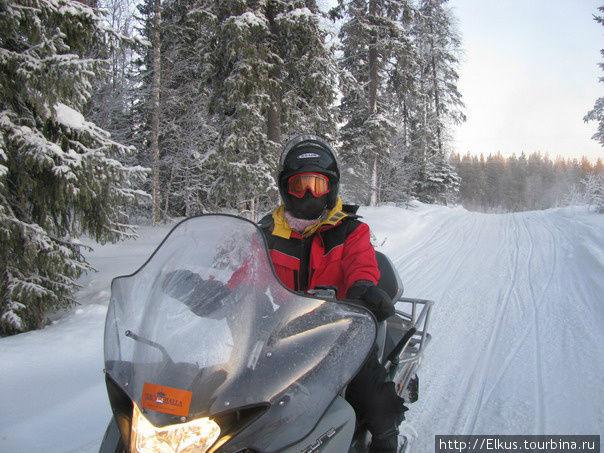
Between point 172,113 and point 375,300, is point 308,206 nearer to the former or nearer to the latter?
point 375,300

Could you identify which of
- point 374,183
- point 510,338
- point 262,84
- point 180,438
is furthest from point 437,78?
point 180,438

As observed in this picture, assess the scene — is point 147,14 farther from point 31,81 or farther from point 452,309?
point 452,309

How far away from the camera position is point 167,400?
133 cm

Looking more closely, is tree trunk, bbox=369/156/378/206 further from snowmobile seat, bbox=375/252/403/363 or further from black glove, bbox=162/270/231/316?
black glove, bbox=162/270/231/316

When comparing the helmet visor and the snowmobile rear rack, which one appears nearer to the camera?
the snowmobile rear rack

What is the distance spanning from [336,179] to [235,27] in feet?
24.2

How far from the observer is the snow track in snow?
3107mm

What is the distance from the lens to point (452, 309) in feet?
18.3

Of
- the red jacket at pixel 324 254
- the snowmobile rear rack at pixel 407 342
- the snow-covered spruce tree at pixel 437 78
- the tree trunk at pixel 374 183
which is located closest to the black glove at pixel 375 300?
the red jacket at pixel 324 254

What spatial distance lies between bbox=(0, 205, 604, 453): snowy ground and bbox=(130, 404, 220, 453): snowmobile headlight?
1761mm

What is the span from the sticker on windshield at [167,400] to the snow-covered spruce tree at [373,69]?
14.8m

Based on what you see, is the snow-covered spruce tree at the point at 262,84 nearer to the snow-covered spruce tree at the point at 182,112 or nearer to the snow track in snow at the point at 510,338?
the snow track in snow at the point at 510,338

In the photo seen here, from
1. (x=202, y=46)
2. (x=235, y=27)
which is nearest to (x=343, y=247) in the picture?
(x=235, y=27)

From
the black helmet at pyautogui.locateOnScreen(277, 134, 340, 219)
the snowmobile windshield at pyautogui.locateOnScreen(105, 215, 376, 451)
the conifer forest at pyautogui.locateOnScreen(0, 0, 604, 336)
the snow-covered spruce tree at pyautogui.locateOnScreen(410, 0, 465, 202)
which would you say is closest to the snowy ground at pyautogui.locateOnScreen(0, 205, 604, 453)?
the conifer forest at pyautogui.locateOnScreen(0, 0, 604, 336)
